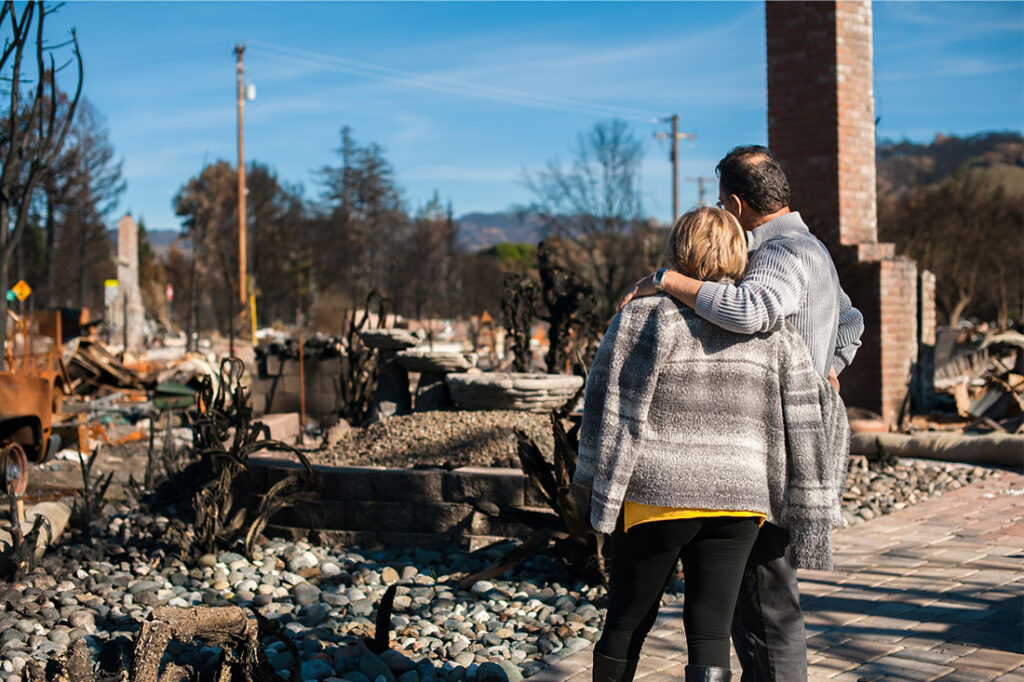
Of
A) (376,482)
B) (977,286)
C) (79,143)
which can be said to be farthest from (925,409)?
(977,286)

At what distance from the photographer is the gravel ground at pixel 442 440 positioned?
6.01 metres

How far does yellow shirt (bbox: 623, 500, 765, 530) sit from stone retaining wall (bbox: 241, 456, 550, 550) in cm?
263

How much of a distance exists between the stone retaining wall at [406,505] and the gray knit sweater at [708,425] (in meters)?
2.65

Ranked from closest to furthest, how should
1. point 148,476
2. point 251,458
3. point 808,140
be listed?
point 251,458 < point 148,476 < point 808,140

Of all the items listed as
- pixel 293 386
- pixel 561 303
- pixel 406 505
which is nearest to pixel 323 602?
pixel 406 505

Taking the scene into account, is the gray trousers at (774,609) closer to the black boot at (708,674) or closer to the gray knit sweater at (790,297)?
the black boot at (708,674)

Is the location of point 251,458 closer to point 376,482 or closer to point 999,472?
point 376,482

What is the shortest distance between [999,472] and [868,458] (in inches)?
36.5

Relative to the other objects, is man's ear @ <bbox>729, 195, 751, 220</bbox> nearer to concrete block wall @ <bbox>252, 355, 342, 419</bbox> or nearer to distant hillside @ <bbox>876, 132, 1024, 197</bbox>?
concrete block wall @ <bbox>252, 355, 342, 419</bbox>

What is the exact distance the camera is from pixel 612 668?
7.61ft

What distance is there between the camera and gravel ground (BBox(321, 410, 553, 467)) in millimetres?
6008

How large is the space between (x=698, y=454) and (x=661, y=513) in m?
0.16

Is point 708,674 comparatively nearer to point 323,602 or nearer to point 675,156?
point 323,602

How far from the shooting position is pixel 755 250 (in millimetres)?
2506
